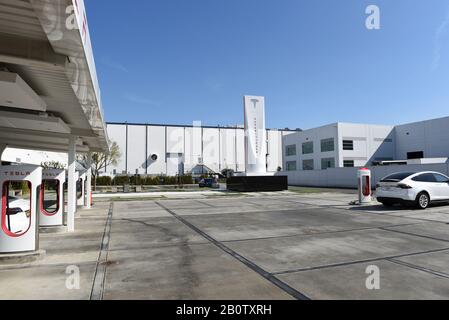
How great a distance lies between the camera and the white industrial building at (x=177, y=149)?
7050 centimetres

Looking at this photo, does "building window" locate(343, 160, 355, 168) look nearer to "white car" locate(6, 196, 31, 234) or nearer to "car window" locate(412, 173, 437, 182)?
"car window" locate(412, 173, 437, 182)

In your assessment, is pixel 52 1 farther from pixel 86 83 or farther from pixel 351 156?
pixel 351 156

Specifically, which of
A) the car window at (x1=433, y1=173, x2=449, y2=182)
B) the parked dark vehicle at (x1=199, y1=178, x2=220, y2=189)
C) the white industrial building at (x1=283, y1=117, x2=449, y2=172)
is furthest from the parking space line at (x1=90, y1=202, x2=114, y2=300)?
the white industrial building at (x1=283, y1=117, x2=449, y2=172)

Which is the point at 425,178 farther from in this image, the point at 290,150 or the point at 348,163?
the point at 290,150

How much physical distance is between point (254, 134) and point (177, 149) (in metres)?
45.7

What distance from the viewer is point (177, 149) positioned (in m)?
74.2

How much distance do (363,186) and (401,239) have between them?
8.72 metres

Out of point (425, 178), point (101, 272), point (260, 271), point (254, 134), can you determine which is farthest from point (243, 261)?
point (254, 134)

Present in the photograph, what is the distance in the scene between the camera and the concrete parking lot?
4484 mm

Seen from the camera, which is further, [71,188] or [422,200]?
[422,200]

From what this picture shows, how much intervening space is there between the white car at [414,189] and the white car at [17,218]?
12957mm

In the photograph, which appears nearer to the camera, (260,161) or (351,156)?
(260,161)

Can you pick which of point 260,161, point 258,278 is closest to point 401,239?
point 258,278
